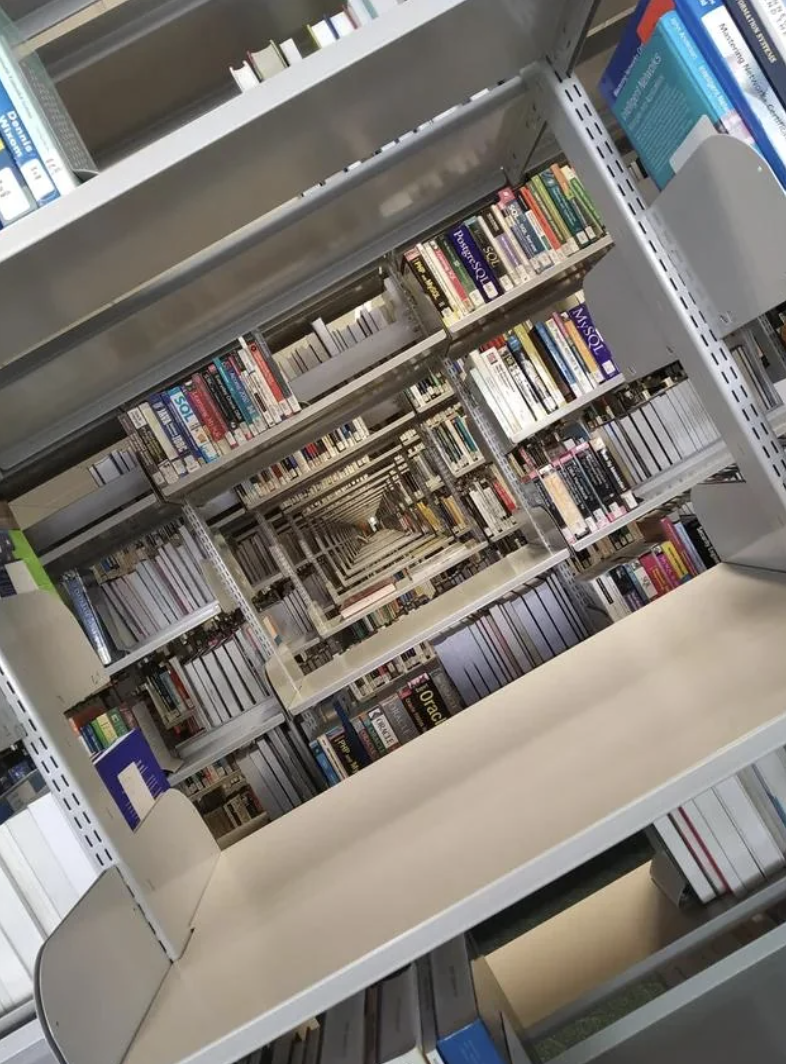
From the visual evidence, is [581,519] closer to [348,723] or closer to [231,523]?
[348,723]

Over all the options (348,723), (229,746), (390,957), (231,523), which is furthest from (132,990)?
(231,523)

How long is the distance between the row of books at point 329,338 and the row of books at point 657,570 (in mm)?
1237

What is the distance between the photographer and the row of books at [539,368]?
2.71m

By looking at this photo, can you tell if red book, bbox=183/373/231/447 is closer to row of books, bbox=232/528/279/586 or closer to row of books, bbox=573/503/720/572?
row of books, bbox=573/503/720/572

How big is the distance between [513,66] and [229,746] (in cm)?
216

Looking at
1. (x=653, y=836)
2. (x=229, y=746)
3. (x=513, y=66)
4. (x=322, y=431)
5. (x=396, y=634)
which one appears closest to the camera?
(x=513, y=66)

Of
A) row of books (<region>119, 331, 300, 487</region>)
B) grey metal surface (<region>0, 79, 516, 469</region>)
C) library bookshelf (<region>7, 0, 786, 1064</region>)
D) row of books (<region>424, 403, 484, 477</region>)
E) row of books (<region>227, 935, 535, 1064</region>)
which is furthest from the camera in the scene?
row of books (<region>424, 403, 484, 477</region>)

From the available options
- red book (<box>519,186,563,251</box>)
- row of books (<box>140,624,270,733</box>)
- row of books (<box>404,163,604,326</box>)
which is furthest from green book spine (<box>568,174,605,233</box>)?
row of books (<box>140,624,270,733</box>)

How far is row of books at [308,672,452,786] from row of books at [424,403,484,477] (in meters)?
1.41

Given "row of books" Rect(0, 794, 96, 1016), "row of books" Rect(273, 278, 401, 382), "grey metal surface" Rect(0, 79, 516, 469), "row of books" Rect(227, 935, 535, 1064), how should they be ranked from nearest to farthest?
"row of books" Rect(227, 935, 535, 1064), "row of books" Rect(0, 794, 96, 1016), "grey metal surface" Rect(0, 79, 516, 469), "row of books" Rect(273, 278, 401, 382)

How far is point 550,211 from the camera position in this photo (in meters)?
2.54

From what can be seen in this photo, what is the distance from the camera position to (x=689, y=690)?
884 mm

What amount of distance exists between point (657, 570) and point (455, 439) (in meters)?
1.51

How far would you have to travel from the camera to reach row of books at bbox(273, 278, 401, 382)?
290 centimetres
